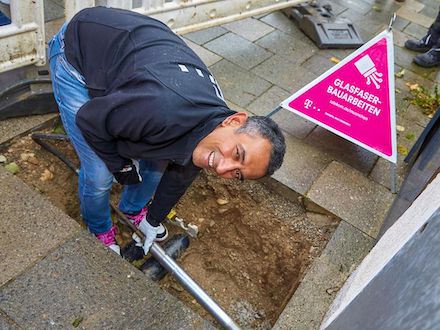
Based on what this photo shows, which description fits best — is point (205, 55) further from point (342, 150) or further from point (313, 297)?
point (313, 297)

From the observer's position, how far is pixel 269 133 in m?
2.05

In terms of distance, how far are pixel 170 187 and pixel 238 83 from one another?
6.83ft

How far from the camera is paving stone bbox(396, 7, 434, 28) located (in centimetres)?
688

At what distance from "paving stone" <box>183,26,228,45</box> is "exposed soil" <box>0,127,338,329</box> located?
7.02ft

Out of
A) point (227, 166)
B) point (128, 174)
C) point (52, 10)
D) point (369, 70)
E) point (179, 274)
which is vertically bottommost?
point (179, 274)

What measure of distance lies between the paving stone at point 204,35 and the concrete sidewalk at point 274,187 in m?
0.01

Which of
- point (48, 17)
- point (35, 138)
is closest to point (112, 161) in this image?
point (35, 138)

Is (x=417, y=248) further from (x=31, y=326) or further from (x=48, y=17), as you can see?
(x=48, y=17)

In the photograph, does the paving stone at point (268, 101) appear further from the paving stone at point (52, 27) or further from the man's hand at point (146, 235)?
the paving stone at point (52, 27)

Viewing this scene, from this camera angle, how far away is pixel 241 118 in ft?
6.85

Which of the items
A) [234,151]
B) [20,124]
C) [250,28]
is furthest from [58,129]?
[250,28]

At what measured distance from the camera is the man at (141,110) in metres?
2.01

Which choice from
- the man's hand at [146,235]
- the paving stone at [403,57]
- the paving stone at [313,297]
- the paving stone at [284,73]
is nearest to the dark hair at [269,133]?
the paving stone at [313,297]

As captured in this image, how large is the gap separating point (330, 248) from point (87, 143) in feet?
5.97
